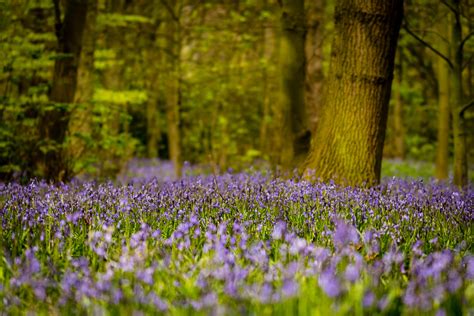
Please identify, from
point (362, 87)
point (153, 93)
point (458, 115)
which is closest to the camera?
point (362, 87)

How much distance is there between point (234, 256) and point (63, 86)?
6.39 meters

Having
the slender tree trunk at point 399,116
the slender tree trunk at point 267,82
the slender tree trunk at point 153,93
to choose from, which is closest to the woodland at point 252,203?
the slender tree trunk at point 267,82

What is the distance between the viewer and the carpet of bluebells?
9.02 feet

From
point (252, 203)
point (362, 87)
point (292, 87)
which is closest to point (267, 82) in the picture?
point (292, 87)

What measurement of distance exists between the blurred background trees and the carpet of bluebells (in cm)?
270

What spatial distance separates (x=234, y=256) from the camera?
348cm

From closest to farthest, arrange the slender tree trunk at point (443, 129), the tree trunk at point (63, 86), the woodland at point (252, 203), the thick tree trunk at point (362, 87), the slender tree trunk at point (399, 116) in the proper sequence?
the woodland at point (252, 203) → the thick tree trunk at point (362, 87) → the tree trunk at point (63, 86) → the slender tree trunk at point (443, 129) → the slender tree trunk at point (399, 116)

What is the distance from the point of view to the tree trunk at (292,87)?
30.0 ft

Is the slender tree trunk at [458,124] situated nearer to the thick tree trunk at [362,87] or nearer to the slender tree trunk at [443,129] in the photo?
the thick tree trunk at [362,87]

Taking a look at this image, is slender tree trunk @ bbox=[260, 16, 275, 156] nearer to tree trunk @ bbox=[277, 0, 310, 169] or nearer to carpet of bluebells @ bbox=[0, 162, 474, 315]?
tree trunk @ bbox=[277, 0, 310, 169]

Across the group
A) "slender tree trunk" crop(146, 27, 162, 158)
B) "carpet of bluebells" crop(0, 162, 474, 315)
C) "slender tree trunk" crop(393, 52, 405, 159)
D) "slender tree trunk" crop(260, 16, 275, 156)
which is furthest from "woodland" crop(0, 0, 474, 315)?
"slender tree trunk" crop(393, 52, 405, 159)

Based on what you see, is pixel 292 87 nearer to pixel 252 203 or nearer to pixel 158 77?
pixel 252 203

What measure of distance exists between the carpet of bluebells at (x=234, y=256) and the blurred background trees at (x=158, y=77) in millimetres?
2696

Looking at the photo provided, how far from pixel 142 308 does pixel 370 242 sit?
5.62 ft
